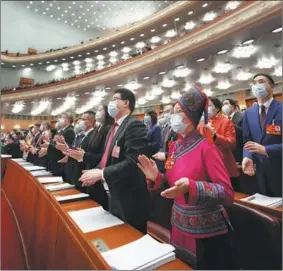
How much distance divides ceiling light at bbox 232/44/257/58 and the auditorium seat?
754 centimetres

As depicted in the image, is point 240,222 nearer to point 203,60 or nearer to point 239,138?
point 239,138

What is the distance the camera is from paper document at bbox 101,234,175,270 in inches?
37.5

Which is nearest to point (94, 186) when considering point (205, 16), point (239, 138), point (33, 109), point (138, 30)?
point (239, 138)

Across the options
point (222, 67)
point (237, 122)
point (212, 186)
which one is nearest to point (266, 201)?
point (212, 186)

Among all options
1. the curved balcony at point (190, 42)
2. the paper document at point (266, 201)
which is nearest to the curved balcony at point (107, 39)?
the curved balcony at point (190, 42)

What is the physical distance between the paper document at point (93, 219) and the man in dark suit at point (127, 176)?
0.19ft

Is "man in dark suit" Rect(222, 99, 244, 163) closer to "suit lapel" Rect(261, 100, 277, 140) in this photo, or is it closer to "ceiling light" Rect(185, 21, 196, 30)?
"suit lapel" Rect(261, 100, 277, 140)

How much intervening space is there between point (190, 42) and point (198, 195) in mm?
8323

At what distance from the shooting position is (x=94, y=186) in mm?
1899

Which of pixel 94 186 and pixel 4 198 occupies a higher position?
pixel 94 186

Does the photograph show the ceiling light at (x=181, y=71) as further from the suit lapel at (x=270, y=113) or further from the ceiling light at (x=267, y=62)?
the suit lapel at (x=270, y=113)

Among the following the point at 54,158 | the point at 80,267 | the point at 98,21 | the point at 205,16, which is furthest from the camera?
the point at 98,21

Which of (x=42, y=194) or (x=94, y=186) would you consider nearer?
(x=42, y=194)

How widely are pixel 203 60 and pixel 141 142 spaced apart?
832cm
